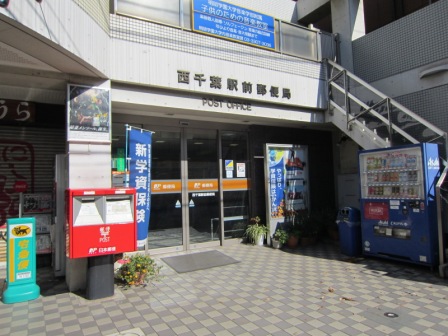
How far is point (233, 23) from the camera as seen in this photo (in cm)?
796

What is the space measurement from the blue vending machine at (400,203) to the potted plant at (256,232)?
264 centimetres

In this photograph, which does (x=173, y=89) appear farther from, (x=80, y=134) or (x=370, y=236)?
(x=370, y=236)

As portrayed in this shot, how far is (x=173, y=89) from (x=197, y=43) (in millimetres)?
1294

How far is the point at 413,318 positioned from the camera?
14.0 feet

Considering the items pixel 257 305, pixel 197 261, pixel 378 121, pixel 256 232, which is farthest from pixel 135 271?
pixel 378 121

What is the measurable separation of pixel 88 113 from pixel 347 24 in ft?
26.4

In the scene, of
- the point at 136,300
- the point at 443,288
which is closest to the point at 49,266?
the point at 136,300

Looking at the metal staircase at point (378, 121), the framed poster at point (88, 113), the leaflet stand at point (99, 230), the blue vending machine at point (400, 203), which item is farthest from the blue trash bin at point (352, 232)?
the framed poster at point (88, 113)

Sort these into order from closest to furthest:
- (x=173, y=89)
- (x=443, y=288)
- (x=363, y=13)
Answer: (x=443, y=288) < (x=173, y=89) < (x=363, y=13)

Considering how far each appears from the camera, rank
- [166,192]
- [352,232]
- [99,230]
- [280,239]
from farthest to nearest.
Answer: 1. [280,239]
2. [166,192]
3. [352,232]
4. [99,230]

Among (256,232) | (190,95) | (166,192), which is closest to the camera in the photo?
(190,95)

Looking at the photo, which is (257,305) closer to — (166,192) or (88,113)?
(166,192)

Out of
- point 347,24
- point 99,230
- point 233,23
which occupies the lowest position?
point 99,230

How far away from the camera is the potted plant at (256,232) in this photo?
888 centimetres
